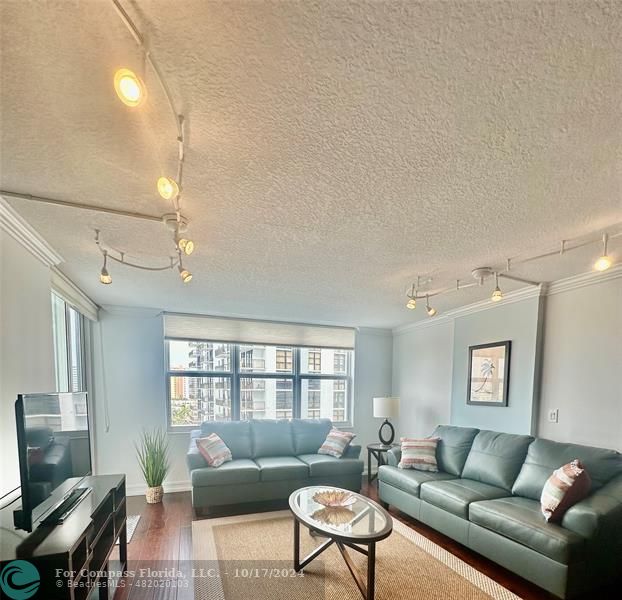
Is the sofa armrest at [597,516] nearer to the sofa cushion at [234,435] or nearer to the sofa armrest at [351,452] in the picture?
the sofa armrest at [351,452]

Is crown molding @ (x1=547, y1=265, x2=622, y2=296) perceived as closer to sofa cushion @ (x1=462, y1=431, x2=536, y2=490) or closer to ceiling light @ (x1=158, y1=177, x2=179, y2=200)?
sofa cushion @ (x1=462, y1=431, x2=536, y2=490)

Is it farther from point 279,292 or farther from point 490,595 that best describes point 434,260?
point 490,595

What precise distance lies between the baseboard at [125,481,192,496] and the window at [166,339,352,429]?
68 cm

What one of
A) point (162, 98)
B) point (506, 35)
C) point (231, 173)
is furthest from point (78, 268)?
point (506, 35)

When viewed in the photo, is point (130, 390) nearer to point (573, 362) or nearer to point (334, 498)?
point (334, 498)

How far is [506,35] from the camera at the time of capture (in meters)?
0.85

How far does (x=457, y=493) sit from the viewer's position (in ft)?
9.53

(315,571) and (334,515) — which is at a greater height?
(334,515)

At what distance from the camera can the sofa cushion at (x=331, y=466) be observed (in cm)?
398

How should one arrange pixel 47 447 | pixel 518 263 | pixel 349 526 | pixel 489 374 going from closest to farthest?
pixel 47 447 → pixel 349 526 → pixel 518 263 → pixel 489 374

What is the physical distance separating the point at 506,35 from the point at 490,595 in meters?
2.99

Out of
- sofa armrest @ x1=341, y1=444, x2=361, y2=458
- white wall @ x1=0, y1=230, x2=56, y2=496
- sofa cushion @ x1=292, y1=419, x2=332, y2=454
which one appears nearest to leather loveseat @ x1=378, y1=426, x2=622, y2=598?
sofa armrest @ x1=341, y1=444, x2=361, y2=458

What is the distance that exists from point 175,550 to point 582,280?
403 centimetres

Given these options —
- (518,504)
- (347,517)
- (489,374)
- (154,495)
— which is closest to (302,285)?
(347,517)
